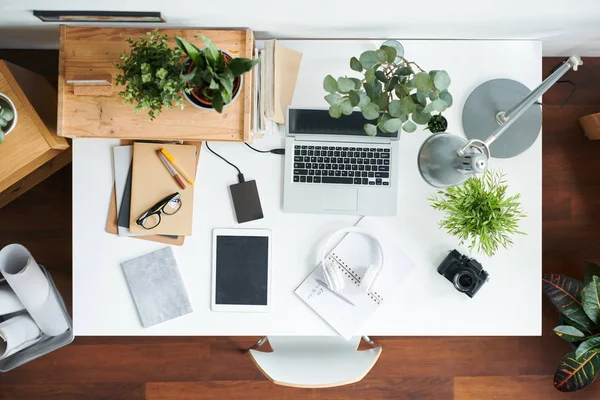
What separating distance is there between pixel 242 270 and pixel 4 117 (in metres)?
0.72

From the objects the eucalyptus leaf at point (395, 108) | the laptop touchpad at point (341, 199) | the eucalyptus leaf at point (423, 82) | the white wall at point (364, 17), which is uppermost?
the white wall at point (364, 17)

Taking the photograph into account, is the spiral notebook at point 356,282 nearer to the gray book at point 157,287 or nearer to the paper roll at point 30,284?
the gray book at point 157,287

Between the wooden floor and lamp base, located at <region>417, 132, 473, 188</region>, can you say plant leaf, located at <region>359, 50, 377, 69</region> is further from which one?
the wooden floor

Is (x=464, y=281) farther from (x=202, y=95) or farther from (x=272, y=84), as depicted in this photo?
(x=202, y=95)

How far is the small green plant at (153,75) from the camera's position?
1035 mm

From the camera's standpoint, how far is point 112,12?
3.60 feet

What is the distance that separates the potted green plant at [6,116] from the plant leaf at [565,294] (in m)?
1.64

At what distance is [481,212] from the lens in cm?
119

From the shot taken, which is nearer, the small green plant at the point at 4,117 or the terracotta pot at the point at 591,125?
the small green plant at the point at 4,117

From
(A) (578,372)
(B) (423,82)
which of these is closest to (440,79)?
(B) (423,82)

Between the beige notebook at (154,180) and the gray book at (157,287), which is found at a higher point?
the beige notebook at (154,180)

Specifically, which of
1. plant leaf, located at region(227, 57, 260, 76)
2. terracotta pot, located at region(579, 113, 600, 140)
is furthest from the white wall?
terracotta pot, located at region(579, 113, 600, 140)

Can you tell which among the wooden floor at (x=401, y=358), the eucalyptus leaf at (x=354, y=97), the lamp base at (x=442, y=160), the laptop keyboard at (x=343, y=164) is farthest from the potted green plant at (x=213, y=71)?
the wooden floor at (x=401, y=358)

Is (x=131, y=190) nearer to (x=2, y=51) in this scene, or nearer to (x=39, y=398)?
(x=2, y=51)
